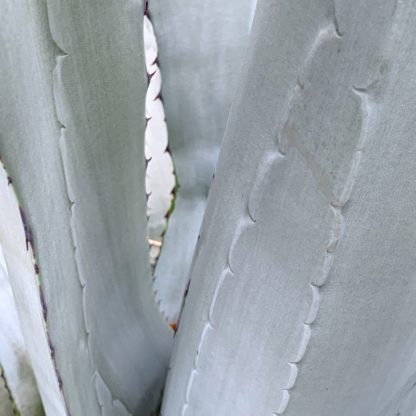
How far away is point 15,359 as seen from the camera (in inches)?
26.9

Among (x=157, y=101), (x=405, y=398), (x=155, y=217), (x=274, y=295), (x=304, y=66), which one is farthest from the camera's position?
(x=155, y=217)

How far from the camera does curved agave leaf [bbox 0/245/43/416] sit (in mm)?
615

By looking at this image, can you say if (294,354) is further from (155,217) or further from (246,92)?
(155,217)

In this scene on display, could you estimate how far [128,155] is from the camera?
0.54 meters

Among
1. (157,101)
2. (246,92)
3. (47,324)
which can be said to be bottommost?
(47,324)

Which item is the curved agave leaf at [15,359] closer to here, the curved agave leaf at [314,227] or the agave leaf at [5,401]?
the agave leaf at [5,401]

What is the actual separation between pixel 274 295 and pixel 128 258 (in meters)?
0.21

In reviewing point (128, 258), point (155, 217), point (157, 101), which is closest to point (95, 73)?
point (128, 258)

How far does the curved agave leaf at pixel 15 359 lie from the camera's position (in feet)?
2.02

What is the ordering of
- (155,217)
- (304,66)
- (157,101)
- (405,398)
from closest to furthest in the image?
(304,66), (405,398), (157,101), (155,217)

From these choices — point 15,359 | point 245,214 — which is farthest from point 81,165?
point 15,359

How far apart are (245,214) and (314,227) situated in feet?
0.20

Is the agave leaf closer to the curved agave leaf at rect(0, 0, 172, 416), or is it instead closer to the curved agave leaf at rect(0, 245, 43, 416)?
the curved agave leaf at rect(0, 245, 43, 416)

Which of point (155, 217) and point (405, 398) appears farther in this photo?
point (155, 217)
